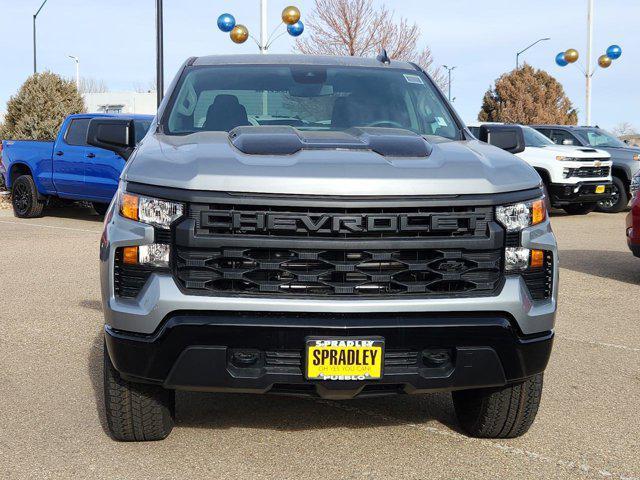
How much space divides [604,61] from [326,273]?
32.4m

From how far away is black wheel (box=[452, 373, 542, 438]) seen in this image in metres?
4.54

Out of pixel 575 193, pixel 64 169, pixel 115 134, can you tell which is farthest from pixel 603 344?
pixel 64 169

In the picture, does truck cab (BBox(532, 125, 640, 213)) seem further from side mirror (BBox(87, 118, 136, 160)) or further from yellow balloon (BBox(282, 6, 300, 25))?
side mirror (BBox(87, 118, 136, 160))

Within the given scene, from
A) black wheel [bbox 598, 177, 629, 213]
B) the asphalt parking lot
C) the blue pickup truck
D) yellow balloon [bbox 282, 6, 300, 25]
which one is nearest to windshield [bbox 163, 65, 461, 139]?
the asphalt parking lot

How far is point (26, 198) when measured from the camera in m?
17.5

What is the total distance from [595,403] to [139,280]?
9.32 feet

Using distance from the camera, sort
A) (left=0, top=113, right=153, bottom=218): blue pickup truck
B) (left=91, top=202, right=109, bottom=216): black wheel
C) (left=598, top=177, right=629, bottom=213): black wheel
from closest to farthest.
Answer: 1. (left=0, top=113, right=153, bottom=218): blue pickup truck
2. (left=91, top=202, right=109, bottom=216): black wheel
3. (left=598, top=177, right=629, bottom=213): black wheel

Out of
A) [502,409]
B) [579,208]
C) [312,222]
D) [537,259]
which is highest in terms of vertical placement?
[312,222]

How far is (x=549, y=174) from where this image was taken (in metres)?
17.9

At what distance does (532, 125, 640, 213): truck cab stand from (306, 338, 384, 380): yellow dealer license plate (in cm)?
1581

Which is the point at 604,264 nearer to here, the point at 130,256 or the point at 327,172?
the point at 327,172

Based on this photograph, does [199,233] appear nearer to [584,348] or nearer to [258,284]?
[258,284]

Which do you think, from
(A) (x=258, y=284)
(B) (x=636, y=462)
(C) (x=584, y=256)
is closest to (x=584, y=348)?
(B) (x=636, y=462)

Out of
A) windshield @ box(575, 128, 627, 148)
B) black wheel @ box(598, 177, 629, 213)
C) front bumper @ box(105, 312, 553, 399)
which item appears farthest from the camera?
windshield @ box(575, 128, 627, 148)
